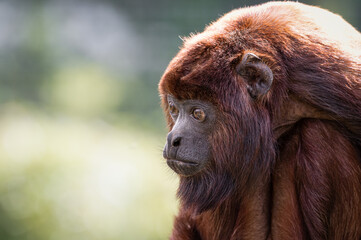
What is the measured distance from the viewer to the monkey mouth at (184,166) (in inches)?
142

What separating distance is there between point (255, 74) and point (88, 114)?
6.92 m

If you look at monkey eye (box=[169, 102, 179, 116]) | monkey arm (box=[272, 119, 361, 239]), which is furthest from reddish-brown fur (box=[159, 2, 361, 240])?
monkey eye (box=[169, 102, 179, 116])

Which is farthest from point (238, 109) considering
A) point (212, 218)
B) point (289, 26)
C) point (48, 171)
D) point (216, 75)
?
point (48, 171)

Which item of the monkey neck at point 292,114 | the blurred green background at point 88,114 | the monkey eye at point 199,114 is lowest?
the monkey neck at point 292,114

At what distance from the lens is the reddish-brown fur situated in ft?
11.2

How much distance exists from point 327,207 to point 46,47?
9.53 metres

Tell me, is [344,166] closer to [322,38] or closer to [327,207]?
[327,207]

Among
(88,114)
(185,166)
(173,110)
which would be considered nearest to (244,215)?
(185,166)

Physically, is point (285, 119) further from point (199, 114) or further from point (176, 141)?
point (176, 141)

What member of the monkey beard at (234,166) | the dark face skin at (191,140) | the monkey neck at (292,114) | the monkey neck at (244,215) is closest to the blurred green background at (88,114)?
the monkey neck at (244,215)

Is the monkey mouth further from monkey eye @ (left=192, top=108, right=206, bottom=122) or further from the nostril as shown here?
monkey eye @ (left=192, top=108, right=206, bottom=122)

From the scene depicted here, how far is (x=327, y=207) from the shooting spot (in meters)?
3.46

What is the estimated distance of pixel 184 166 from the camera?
3627 mm

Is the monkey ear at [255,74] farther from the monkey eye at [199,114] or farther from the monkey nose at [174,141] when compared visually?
the monkey nose at [174,141]
